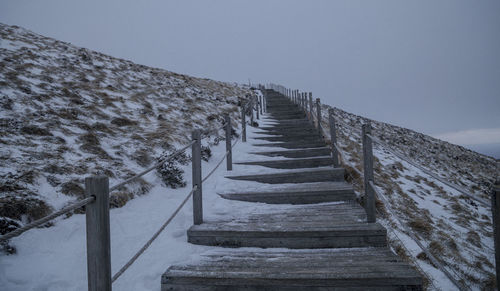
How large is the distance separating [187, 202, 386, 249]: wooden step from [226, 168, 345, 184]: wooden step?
116 centimetres

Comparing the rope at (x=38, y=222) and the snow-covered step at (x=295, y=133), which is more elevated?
the snow-covered step at (x=295, y=133)

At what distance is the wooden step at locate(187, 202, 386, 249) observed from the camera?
2863 mm

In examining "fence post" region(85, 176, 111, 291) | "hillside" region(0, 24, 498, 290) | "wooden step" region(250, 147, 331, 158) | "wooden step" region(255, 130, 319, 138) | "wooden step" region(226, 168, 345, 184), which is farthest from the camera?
"wooden step" region(255, 130, 319, 138)

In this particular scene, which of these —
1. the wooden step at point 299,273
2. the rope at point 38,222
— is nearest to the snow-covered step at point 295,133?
the wooden step at point 299,273

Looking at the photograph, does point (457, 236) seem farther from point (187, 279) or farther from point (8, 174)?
point (8, 174)

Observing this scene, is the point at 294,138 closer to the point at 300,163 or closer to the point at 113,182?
the point at 300,163

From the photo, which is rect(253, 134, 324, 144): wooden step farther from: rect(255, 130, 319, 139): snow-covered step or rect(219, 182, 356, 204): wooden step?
rect(219, 182, 356, 204): wooden step

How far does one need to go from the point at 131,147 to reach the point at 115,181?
1.33 metres

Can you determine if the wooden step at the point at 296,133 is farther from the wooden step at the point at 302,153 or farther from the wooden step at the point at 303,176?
the wooden step at the point at 303,176

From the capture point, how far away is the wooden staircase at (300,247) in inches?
88.3

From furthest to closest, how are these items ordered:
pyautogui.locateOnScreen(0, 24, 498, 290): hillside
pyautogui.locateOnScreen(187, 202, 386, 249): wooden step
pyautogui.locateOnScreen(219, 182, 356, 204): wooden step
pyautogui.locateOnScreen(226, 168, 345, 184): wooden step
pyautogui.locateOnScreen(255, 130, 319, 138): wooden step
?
pyautogui.locateOnScreen(255, 130, 319, 138): wooden step → pyautogui.locateOnScreen(226, 168, 345, 184): wooden step → pyautogui.locateOnScreen(219, 182, 356, 204): wooden step → pyautogui.locateOnScreen(187, 202, 386, 249): wooden step → pyautogui.locateOnScreen(0, 24, 498, 290): hillside

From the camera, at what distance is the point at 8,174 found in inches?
130

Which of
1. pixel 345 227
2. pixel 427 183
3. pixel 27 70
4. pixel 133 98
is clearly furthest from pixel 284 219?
pixel 27 70

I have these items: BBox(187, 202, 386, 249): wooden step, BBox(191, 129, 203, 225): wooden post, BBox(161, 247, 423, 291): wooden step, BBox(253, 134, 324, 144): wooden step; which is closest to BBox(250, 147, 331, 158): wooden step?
BBox(253, 134, 324, 144): wooden step
